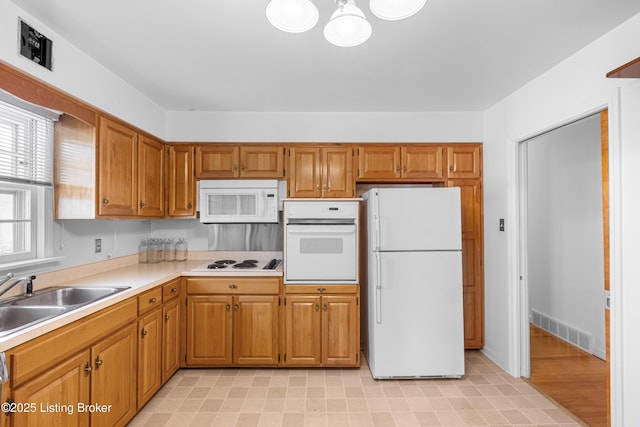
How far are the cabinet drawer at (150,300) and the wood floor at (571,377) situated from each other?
2.98 m

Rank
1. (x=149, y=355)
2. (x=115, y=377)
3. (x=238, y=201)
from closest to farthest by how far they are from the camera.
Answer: (x=115, y=377) < (x=149, y=355) < (x=238, y=201)

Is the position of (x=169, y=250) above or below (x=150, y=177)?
below

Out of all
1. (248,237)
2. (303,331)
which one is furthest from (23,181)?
(303,331)

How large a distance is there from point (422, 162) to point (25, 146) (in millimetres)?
3058

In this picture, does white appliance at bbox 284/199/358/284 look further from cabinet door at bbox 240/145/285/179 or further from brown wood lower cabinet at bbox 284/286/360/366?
cabinet door at bbox 240/145/285/179

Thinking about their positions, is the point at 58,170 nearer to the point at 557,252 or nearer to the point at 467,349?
the point at 467,349

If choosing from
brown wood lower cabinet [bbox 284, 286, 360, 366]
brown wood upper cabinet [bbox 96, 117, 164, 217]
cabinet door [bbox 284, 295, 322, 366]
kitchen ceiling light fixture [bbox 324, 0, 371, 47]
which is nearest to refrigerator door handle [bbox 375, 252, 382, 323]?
brown wood lower cabinet [bbox 284, 286, 360, 366]

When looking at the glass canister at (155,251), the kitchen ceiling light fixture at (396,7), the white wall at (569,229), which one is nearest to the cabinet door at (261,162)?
the glass canister at (155,251)

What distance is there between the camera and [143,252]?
10.5ft

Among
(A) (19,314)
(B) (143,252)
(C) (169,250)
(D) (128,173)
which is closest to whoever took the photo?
(A) (19,314)

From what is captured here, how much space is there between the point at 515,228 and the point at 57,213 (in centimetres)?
343

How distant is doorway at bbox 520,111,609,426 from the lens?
8.91ft

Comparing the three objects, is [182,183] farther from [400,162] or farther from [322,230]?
[400,162]

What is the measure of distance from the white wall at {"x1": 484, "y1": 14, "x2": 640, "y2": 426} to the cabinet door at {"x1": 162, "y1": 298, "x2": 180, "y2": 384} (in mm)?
2788
